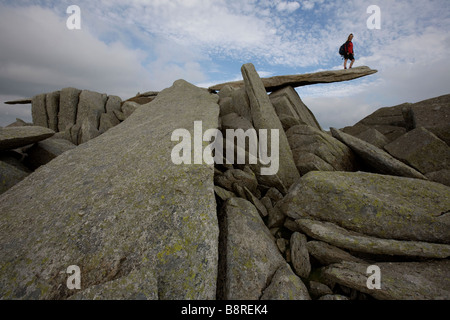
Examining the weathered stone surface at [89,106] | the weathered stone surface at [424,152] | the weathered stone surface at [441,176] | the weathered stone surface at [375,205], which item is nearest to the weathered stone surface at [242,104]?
the weathered stone surface at [375,205]

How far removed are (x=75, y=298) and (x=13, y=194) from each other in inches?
240

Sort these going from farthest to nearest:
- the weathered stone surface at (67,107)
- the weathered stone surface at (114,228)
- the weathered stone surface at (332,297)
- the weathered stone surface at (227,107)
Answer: the weathered stone surface at (67,107) → the weathered stone surface at (227,107) → the weathered stone surface at (332,297) → the weathered stone surface at (114,228)

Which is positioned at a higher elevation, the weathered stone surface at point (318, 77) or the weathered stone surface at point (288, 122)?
the weathered stone surface at point (318, 77)

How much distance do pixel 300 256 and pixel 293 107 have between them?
1445 cm

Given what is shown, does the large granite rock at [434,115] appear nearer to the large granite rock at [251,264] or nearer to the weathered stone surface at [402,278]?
the weathered stone surface at [402,278]

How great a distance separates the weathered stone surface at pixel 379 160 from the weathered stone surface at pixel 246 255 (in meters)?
8.34

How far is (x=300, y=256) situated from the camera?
711 cm

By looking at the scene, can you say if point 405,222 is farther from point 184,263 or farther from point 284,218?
point 184,263

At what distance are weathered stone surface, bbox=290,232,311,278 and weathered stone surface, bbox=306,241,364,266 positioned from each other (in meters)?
0.25

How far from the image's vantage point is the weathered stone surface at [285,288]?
18.7 ft
